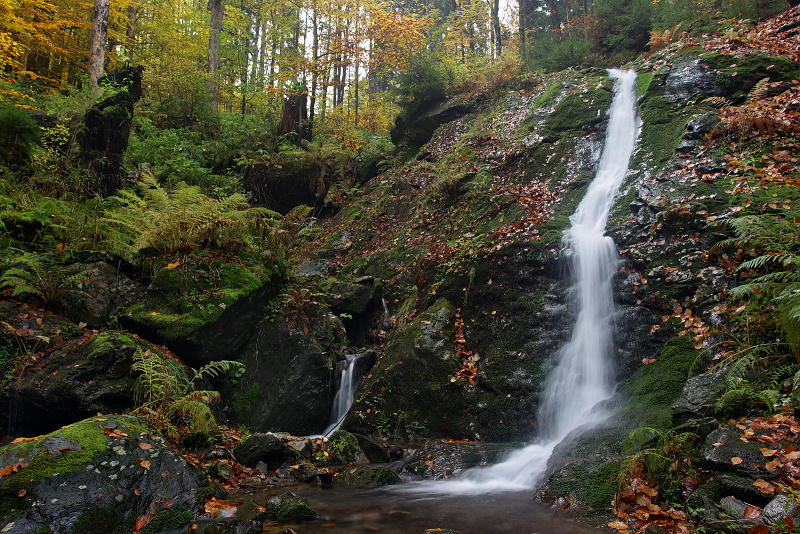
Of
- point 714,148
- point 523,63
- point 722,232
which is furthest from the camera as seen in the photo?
point 523,63

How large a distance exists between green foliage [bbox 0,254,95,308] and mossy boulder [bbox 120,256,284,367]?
34.7 inches

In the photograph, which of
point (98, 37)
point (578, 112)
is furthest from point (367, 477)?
point (98, 37)

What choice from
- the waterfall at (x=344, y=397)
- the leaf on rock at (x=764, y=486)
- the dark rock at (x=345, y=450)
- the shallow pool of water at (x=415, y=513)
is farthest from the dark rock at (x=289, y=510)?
the leaf on rock at (x=764, y=486)

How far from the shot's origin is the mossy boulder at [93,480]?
129 inches

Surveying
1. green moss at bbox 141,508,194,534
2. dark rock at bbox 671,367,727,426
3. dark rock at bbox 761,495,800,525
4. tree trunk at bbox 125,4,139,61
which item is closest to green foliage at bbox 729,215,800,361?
dark rock at bbox 671,367,727,426

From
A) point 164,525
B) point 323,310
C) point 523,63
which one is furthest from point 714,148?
point 523,63

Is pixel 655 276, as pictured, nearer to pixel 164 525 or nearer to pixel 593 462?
pixel 593 462

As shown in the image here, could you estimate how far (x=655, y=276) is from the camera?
20.5 feet

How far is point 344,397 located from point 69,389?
4.32 m

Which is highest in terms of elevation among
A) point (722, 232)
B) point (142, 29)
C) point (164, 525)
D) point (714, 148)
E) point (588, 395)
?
point (142, 29)

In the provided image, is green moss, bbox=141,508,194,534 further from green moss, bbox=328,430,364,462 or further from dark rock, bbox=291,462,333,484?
green moss, bbox=328,430,364,462

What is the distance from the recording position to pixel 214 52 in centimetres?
1773

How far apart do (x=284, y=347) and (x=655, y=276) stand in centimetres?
607

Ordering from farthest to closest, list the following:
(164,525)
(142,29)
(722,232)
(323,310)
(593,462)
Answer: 1. (142,29)
2. (323,310)
3. (722,232)
4. (593,462)
5. (164,525)
